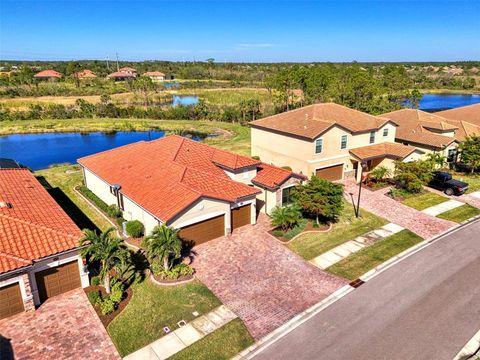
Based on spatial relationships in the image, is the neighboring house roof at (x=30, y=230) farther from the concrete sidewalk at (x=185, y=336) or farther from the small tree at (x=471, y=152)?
the small tree at (x=471, y=152)

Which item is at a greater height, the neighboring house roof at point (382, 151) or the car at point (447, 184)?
the neighboring house roof at point (382, 151)

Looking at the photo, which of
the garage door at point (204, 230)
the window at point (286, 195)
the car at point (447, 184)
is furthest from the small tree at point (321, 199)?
the car at point (447, 184)

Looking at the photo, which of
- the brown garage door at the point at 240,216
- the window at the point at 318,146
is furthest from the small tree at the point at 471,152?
the brown garage door at the point at 240,216

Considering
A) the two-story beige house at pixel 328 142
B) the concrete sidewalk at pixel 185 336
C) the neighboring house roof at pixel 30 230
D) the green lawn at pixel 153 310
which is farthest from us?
the two-story beige house at pixel 328 142

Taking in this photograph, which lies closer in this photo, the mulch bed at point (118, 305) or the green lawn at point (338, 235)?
the mulch bed at point (118, 305)

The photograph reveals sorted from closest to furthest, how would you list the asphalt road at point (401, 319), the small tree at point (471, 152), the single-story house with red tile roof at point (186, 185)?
the asphalt road at point (401, 319)
the single-story house with red tile roof at point (186, 185)
the small tree at point (471, 152)

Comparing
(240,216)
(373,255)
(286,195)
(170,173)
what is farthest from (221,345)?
(286,195)

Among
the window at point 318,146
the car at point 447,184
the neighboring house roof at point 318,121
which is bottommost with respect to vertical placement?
the car at point 447,184

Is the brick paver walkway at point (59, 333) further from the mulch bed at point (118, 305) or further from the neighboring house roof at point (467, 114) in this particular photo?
the neighboring house roof at point (467, 114)
